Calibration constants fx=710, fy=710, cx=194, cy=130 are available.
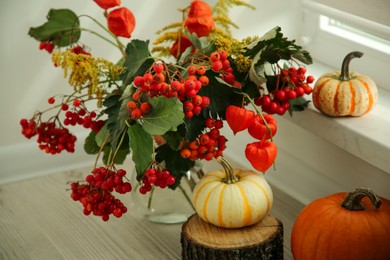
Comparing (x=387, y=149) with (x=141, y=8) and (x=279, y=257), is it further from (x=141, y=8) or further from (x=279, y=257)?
(x=141, y=8)

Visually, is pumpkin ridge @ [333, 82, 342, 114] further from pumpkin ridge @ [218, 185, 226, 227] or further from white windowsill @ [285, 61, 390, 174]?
pumpkin ridge @ [218, 185, 226, 227]

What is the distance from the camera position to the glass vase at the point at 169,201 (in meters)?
1.68

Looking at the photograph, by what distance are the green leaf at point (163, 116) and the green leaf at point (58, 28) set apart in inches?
15.0

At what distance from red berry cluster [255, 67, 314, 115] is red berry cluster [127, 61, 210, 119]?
155 millimetres

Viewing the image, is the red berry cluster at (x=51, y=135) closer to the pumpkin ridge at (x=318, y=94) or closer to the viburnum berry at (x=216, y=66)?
the viburnum berry at (x=216, y=66)

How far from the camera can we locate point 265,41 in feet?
4.52

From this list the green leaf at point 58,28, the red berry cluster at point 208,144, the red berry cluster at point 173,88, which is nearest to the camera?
the red berry cluster at point 173,88

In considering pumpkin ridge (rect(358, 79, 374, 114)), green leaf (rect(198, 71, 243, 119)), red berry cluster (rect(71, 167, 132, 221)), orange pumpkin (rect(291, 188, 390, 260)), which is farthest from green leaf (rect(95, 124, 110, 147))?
pumpkin ridge (rect(358, 79, 374, 114))

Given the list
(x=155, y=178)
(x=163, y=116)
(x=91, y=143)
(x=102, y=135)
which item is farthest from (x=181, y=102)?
(x=91, y=143)

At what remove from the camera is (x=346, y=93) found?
1.52 m

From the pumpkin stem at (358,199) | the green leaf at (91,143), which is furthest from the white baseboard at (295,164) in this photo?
the green leaf at (91,143)

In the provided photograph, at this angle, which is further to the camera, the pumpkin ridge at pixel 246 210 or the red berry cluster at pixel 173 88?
the pumpkin ridge at pixel 246 210

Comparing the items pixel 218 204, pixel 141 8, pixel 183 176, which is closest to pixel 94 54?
pixel 141 8

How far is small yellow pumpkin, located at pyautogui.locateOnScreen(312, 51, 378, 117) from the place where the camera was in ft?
4.98
